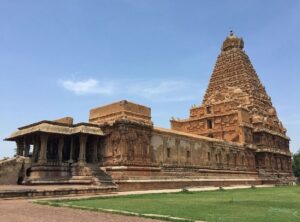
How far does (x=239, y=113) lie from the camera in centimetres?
4766

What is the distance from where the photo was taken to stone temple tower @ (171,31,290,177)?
4888cm

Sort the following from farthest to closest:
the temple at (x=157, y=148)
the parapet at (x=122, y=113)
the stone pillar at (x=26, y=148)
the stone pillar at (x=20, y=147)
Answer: the stone pillar at (x=20, y=147), the stone pillar at (x=26, y=148), the parapet at (x=122, y=113), the temple at (x=157, y=148)

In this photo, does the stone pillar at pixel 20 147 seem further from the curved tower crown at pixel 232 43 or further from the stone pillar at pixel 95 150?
the curved tower crown at pixel 232 43

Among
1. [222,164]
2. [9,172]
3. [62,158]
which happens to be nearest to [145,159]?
[62,158]

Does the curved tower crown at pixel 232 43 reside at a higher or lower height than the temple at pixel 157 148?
higher

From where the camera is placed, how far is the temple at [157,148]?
2836cm

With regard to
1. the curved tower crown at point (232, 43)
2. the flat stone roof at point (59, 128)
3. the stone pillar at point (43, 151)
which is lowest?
the stone pillar at point (43, 151)

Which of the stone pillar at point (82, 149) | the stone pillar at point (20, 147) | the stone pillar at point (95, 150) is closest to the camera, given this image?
the stone pillar at point (82, 149)

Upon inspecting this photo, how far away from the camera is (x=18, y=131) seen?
3161cm

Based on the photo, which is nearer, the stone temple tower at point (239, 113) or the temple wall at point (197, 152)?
the temple wall at point (197, 152)

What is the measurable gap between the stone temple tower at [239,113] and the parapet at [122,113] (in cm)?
1948

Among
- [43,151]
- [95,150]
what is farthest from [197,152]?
[43,151]

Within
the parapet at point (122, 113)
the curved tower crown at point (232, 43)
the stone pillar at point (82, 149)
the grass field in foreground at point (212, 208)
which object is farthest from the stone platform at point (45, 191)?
the curved tower crown at point (232, 43)

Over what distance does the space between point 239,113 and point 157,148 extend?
19418mm
